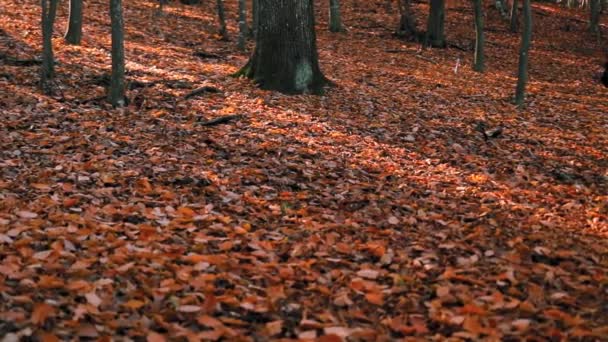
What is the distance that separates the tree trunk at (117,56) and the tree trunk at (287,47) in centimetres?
244

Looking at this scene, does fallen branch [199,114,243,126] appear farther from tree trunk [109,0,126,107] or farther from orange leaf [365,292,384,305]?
orange leaf [365,292,384,305]

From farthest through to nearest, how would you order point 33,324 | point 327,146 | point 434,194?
1. point 327,146
2. point 434,194
3. point 33,324

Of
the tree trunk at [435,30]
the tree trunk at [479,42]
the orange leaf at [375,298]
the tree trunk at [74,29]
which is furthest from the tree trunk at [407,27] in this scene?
the orange leaf at [375,298]

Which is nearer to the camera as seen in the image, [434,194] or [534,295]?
[534,295]

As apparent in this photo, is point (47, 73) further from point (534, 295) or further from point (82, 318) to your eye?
point (534, 295)

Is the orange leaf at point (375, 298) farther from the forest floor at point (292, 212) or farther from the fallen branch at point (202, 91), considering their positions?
the fallen branch at point (202, 91)

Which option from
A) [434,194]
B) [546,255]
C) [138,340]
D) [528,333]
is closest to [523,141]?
[434,194]

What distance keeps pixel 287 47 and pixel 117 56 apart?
9.13 feet

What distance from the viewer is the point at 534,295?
4.02 meters

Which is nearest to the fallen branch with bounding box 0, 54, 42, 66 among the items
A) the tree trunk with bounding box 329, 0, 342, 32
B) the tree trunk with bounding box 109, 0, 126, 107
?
the tree trunk with bounding box 109, 0, 126, 107

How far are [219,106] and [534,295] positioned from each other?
18.9 ft

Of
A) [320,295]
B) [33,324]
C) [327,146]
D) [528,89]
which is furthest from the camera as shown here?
[528,89]

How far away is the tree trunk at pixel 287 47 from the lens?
959 cm

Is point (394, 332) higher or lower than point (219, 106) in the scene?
lower
